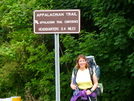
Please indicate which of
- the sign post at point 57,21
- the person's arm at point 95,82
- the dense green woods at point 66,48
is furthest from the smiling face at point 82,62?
the sign post at point 57,21

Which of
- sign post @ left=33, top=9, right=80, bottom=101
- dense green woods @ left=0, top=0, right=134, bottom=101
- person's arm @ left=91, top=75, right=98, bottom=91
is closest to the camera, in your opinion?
sign post @ left=33, top=9, right=80, bottom=101

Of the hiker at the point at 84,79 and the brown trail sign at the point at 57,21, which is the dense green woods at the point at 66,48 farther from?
the brown trail sign at the point at 57,21

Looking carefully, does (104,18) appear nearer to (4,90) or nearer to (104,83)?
(104,83)

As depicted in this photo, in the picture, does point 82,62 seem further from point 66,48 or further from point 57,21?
point 66,48

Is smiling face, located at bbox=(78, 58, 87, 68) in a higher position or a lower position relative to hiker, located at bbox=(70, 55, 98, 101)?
higher

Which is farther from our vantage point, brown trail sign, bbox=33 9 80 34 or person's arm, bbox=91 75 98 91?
person's arm, bbox=91 75 98 91

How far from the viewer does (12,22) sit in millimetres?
11000

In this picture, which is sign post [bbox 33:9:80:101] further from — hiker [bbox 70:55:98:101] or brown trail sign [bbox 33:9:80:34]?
hiker [bbox 70:55:98:101]

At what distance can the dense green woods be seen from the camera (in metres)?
9.35

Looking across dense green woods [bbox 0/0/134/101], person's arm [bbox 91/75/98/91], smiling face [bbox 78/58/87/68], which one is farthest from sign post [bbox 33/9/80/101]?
dense green woods [bbox 0/0/134/101]

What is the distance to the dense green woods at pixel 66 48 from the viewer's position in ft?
30.7

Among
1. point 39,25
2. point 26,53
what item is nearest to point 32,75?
point 26,53

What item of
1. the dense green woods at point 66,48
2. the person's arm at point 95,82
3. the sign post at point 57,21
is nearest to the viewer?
the sign post at point 57,21

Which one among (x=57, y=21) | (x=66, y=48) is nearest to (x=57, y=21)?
(x=57, y=21)
